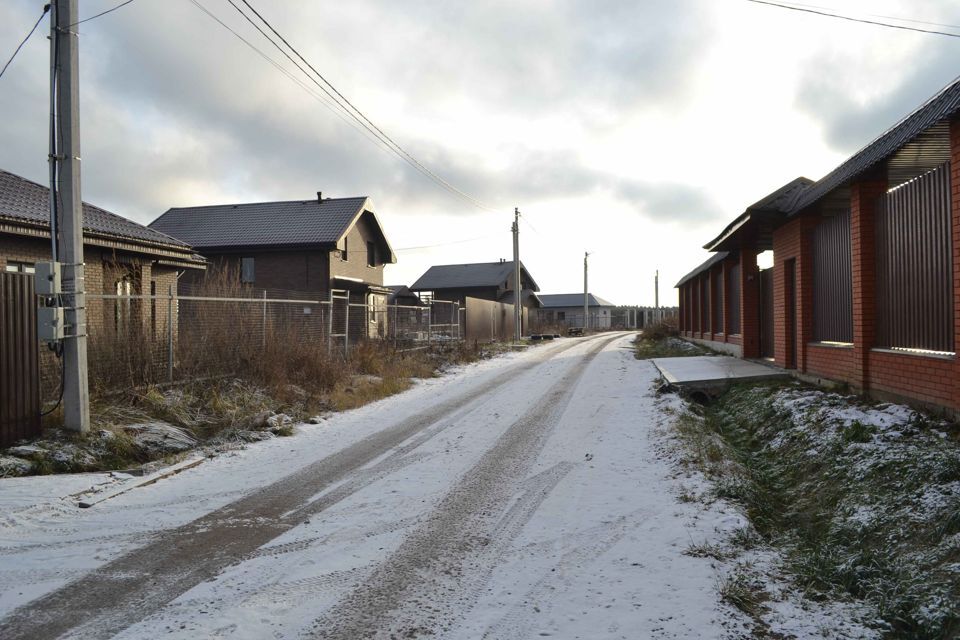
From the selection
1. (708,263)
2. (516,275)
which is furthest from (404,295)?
(708,263)

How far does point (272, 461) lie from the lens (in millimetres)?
7055

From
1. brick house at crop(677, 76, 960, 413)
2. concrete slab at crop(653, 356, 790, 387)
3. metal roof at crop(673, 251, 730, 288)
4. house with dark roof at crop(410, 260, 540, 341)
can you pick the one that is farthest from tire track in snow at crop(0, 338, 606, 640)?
house with dark roof at crop(410, 260, 540, 341)

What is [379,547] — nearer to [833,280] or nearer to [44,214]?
[833,280]

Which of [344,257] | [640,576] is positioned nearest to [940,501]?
[640,576]

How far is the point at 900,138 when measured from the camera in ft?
20.5

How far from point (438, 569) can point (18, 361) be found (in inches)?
226

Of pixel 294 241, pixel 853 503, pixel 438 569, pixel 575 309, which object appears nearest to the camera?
pixel 438 569

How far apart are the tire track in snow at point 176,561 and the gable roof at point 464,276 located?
45373 millimetres

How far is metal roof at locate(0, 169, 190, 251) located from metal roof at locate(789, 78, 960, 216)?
13074 mm

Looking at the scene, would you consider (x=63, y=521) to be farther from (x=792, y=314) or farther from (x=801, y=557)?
(x=792, y=314)

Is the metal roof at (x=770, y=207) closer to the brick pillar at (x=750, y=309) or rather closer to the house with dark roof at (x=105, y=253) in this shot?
→ the brick pillar at (x=750, y=309)

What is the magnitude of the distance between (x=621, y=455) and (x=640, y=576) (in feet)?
10.5

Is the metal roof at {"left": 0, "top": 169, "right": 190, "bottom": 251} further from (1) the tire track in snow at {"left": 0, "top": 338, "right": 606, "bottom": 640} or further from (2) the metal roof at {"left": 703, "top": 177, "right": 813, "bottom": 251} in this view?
(2) the metal roof at {"left": 703, "top": 177, "right": 813, "bottom": 251}

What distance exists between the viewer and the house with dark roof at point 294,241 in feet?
86.3
